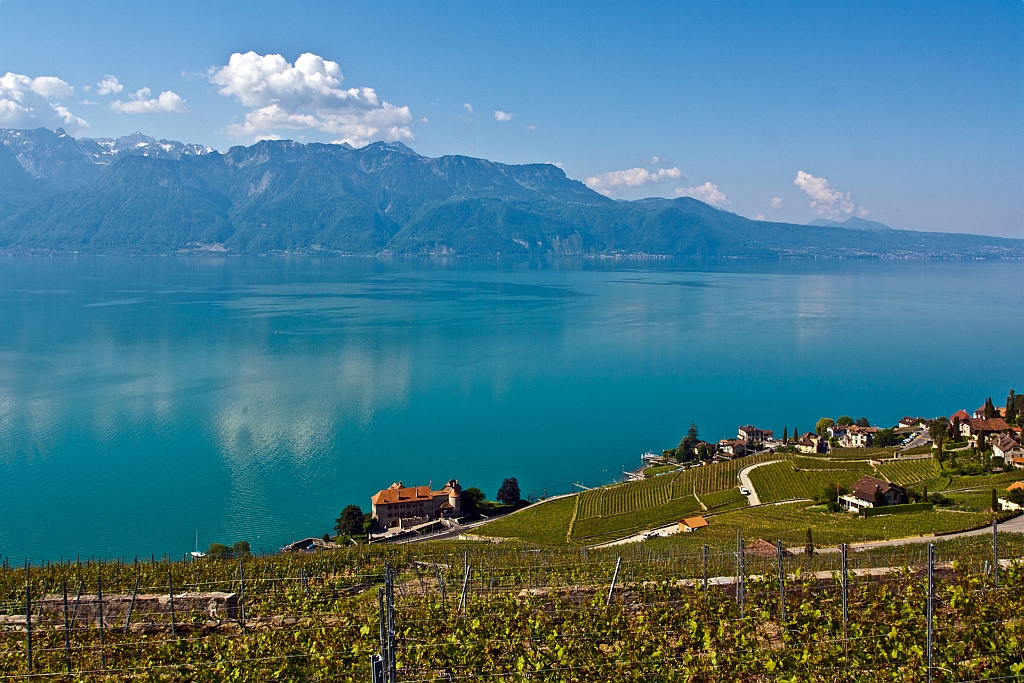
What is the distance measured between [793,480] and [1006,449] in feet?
30.4

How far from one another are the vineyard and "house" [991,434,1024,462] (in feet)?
71.9

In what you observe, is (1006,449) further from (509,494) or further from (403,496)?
(403,496)

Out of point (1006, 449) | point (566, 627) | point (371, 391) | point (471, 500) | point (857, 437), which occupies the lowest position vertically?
point (471, 500)

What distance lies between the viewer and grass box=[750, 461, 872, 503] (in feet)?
96.3

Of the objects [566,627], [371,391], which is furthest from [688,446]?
[566,627]

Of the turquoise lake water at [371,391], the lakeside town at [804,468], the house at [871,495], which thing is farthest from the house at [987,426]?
the turquoise lake water at [371,391]

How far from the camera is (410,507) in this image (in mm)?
31312

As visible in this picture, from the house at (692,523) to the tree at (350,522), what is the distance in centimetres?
1410

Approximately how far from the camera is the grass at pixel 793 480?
2936 cm

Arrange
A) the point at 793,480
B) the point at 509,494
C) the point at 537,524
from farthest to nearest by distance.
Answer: the point at 509,494
the point at 793,480
the point at 537,524

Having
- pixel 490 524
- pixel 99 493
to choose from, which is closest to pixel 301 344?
pixel 99 493

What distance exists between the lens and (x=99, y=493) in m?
34.6

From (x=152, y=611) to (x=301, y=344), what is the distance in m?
68.9

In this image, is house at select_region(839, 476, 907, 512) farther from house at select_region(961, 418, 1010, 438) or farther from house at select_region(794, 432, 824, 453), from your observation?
house at select_region(794, 432, 824, 453)
